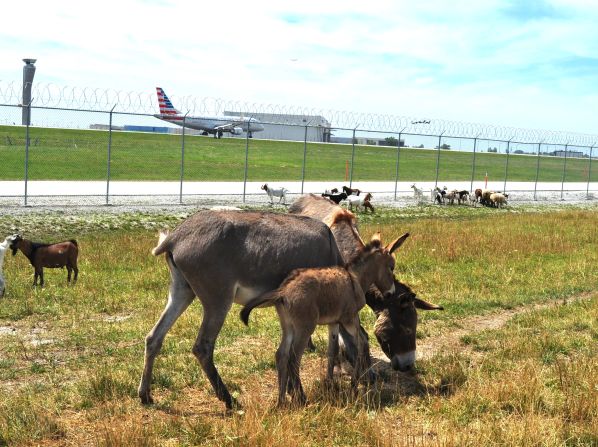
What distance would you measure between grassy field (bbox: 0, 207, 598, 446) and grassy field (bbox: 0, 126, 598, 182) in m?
24.3

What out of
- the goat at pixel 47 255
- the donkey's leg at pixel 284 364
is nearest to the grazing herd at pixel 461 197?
the goat at pixel 47 255

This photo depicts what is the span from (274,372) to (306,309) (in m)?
1.62

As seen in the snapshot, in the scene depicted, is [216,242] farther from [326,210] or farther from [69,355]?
[326,210]

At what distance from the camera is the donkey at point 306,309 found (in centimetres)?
630

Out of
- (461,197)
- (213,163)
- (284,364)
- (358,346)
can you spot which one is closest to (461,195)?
(461,197)

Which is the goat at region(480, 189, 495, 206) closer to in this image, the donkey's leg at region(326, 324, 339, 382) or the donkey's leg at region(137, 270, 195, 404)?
the donkey's leg at region(326, 324, 339, 382)

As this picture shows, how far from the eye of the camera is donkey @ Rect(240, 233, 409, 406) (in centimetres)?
630

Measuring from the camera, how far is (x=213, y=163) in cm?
4831

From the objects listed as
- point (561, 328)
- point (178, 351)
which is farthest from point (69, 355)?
point (561, 328)

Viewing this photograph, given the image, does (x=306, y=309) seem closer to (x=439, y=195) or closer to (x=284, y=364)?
(x=284, y=364)

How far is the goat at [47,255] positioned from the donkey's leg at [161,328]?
590cm

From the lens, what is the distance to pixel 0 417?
5832 mm

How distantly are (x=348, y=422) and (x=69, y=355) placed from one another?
3754 millimetres

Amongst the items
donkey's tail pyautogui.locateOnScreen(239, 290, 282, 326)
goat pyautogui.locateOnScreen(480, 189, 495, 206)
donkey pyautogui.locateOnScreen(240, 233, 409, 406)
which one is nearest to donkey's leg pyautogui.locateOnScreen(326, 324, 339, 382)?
donkey pyautogui.locateOnScreen(240, 233, 409, 406)
